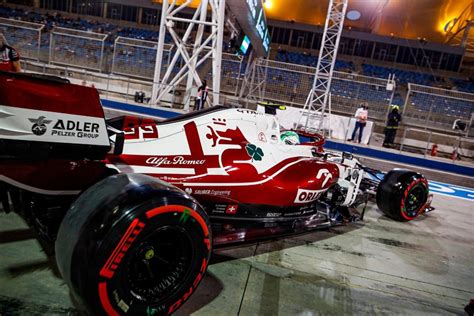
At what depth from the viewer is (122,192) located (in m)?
2.16

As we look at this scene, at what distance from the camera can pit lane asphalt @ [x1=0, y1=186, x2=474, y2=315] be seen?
107 inches

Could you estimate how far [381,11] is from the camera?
89.0 ft

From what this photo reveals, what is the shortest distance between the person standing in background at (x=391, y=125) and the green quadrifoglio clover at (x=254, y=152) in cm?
1216

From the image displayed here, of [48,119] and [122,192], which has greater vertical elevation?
[48,119]

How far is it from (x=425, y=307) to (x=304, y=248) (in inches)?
53.8

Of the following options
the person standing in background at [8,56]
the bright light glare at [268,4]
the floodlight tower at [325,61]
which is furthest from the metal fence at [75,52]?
the bright light glare at [268,4]

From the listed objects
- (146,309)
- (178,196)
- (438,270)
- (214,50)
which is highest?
(214,50)

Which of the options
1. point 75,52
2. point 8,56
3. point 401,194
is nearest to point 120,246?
point 401,194

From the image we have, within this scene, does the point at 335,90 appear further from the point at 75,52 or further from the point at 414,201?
the point at 75,52

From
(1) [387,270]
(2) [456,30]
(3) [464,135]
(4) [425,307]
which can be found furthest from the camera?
(2) [456,30]

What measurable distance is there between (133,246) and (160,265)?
1.20 ft

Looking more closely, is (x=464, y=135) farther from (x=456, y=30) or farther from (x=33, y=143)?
(x=33, y=143)

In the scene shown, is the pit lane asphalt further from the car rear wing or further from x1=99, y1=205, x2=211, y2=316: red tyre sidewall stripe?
the car rear wing

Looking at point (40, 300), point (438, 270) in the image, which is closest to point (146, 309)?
point (40, 300)
